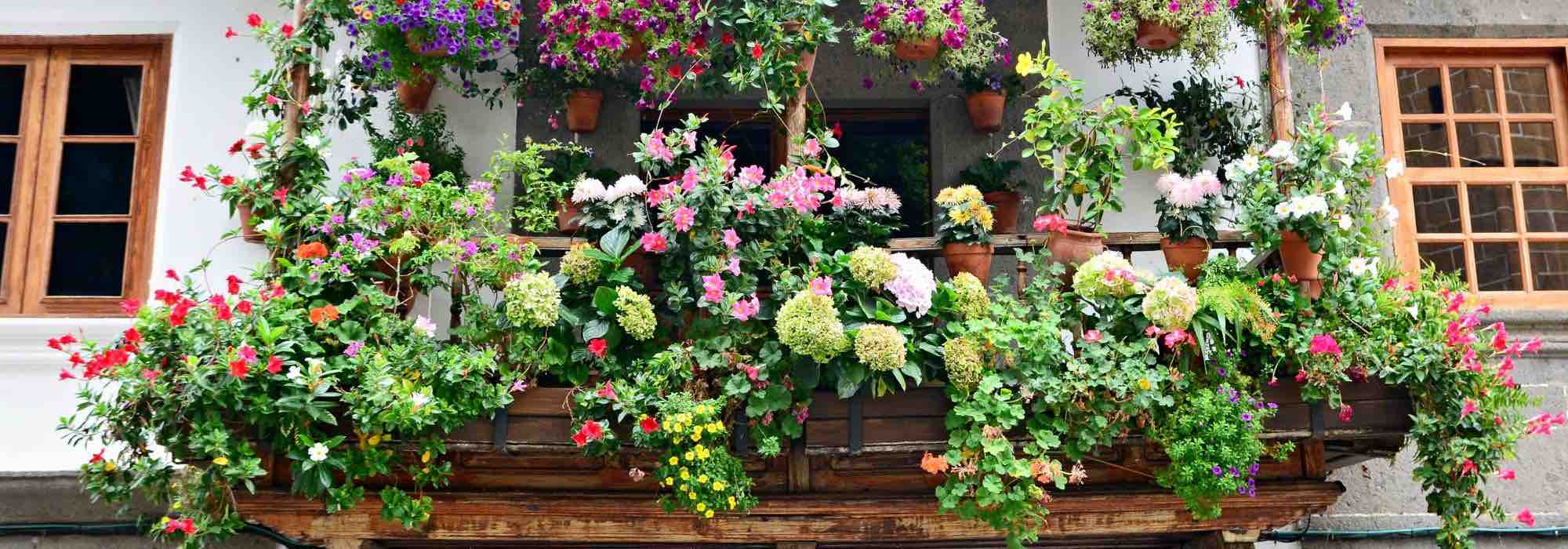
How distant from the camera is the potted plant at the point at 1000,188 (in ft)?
22.6

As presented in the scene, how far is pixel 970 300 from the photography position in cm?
539

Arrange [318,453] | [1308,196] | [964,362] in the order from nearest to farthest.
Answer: [318,453] → [964,362] → [1308,196]

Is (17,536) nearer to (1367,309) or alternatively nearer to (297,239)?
(297,239)

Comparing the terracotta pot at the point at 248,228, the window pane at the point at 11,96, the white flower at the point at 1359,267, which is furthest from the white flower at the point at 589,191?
the window pane at the point at 11,96

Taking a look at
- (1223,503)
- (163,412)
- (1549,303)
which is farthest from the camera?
(1549,303)

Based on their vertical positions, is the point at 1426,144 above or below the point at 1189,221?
above

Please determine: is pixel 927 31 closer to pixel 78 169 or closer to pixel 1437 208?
pixel 1437 208

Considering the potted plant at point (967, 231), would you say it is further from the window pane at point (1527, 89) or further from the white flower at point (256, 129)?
the window pane at point (1527, 89)

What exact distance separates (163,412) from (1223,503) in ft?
14.9

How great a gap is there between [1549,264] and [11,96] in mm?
8530

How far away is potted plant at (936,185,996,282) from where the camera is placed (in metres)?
5.66

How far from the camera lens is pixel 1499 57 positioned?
7.37 meters

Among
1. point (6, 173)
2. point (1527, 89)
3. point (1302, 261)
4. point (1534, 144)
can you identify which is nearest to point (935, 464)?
point (1302, 261)

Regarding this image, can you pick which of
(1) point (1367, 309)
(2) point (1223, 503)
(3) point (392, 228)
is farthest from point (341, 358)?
(1) point (1367, 309)
